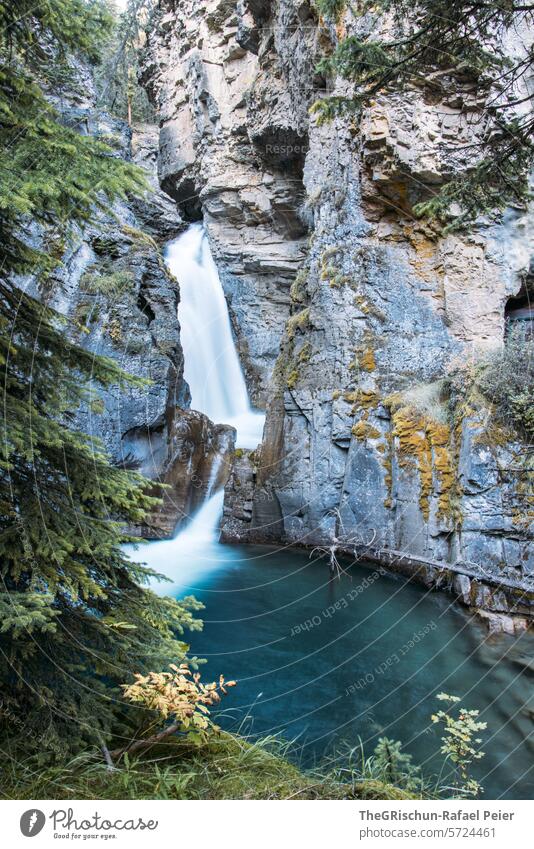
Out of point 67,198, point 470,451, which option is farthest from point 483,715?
point 67,198

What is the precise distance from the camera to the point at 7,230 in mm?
3086

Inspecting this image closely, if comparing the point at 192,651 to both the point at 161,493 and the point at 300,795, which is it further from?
the point at 161,493

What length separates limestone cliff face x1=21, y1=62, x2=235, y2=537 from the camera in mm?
11219

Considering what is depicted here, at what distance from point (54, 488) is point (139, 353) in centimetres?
918

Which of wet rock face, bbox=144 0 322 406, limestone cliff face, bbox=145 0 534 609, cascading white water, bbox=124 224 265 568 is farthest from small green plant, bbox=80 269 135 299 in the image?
wet rock face, bbox=144 0 322 406

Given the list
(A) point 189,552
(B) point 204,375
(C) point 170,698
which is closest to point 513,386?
(A) point 189,552

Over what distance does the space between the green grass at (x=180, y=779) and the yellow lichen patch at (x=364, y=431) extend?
7.51 m

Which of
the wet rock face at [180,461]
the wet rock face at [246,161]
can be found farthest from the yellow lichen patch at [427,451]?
the wet rock face at [246,161]

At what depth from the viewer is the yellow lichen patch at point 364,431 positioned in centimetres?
1019

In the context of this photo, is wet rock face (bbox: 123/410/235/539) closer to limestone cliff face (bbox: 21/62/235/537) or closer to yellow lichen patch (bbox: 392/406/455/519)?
limestone cliff face (bbox: 21/62/235/537)

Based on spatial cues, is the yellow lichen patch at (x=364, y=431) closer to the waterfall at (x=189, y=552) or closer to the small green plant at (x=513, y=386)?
the small green plant at (x=513, y=386)

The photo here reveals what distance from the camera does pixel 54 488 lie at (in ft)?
10.1

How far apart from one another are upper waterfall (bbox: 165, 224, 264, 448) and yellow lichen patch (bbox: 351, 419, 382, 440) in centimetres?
402

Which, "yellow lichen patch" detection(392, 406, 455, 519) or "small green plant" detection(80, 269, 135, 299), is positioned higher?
"small green plant" detection(80, 269, 135, 299)
